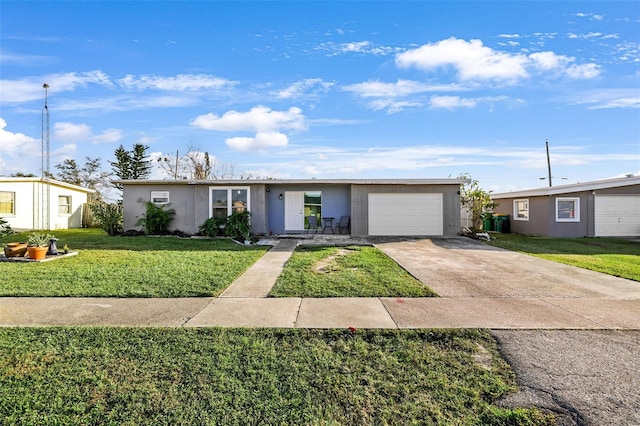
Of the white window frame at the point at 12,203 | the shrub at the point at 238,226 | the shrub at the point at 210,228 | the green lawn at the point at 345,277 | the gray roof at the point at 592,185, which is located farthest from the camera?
the white window frame at the point at 12,203

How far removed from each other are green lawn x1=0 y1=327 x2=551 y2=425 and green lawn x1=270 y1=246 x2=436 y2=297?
1.78 m

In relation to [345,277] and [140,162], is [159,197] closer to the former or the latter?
[345,277]

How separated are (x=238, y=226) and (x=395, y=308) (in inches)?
399

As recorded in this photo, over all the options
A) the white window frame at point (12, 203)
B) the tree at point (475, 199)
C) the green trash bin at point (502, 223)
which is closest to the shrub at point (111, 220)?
the white window frame at point (12, 203)

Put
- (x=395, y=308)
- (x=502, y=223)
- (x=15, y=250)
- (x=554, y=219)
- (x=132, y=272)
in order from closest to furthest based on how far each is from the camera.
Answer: (x=395, y=308) → (x=132, y=272) → (x=15, y=250) → (x=554, y=219) → (x=502, y=223)

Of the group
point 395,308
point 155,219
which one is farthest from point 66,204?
point 395,308

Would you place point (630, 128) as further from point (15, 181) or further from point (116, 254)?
point (15, 181)

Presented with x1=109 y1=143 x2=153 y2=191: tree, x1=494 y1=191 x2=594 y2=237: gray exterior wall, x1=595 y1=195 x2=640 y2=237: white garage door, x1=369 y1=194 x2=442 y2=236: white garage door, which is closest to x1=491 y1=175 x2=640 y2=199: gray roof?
x1=494 y1=191 x2=594 y2=237: gray exterior wall

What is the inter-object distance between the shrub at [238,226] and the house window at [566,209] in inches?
569

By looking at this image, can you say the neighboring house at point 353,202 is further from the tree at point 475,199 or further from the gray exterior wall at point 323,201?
the tree at point 475,199

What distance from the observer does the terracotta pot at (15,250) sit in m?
8.64

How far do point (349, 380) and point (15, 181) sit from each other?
22.2 m

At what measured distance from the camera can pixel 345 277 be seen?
21.9 feet

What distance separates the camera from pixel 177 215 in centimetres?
1541
